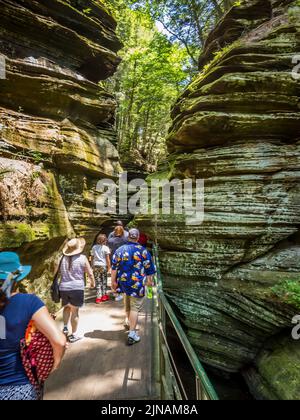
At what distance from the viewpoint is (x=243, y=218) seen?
7.46 meters

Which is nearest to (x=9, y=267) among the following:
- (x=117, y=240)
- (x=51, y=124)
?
(x=117, y=240)

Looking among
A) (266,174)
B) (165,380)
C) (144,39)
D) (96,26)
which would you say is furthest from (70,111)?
(144,39)

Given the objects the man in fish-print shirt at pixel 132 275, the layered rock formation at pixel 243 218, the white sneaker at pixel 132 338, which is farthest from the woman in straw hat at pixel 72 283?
the layered rock formation at pixel 243 218

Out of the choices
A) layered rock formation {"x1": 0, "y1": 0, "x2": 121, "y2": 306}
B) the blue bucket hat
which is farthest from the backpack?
layered rock formation {"x1": 0, "y1": 0, "x2": 121, "y2": 306}

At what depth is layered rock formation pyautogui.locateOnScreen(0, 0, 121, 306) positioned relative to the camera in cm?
660

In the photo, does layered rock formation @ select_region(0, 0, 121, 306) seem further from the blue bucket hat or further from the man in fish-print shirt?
the blue bucket hat

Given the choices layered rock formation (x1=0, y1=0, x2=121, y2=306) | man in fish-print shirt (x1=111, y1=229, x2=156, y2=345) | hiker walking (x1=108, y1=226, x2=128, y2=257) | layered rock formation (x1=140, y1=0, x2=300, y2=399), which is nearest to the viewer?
man in fish-print shirt (x1=111, y1=229, x2=156, y2=345)

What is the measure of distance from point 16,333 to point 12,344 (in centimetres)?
8

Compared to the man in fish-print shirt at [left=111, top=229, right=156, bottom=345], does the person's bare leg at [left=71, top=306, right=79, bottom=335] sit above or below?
below

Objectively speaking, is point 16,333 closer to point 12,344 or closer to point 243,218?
point 12,344

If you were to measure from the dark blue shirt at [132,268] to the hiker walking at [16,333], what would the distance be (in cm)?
271
